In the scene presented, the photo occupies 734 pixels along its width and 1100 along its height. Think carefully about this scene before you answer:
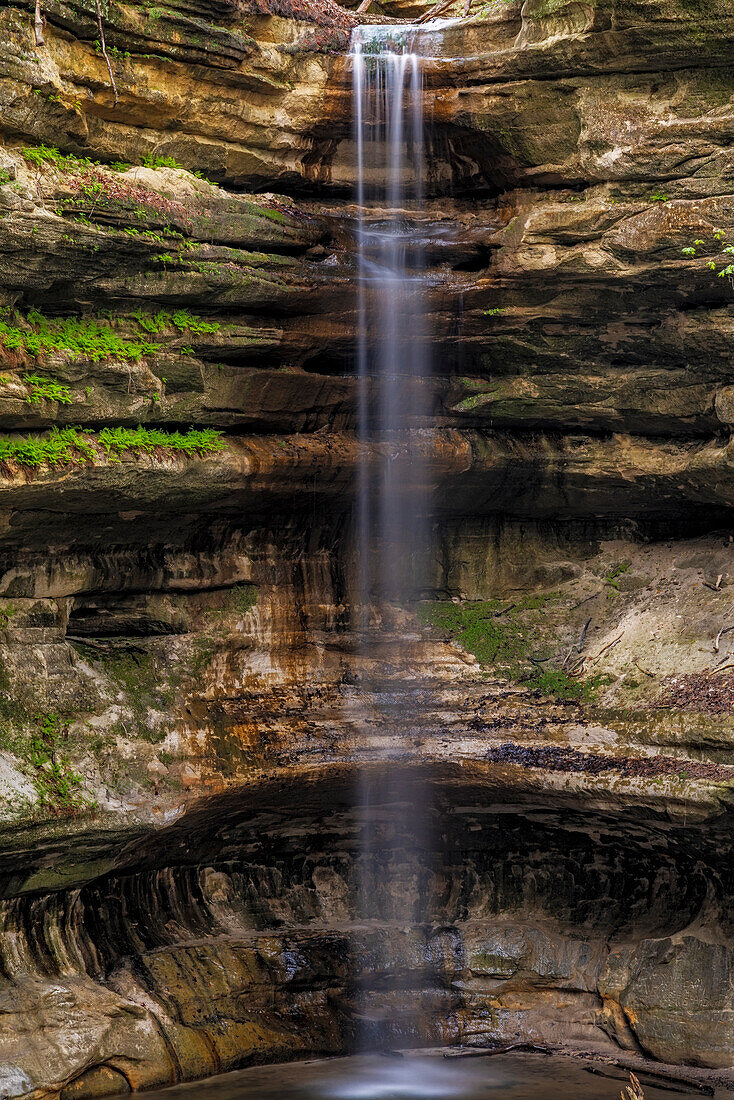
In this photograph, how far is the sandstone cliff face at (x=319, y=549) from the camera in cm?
1329

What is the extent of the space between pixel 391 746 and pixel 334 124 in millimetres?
8553

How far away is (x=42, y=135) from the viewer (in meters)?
13.1

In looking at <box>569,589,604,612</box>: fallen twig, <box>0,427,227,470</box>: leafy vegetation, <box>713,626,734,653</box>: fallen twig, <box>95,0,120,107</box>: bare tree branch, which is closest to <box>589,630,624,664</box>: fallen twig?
<box>569,589,604,612</box>: fallen twig

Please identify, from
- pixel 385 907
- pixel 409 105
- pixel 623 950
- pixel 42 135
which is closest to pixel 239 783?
pixel 385 907

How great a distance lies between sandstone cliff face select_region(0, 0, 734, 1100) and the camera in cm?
1329

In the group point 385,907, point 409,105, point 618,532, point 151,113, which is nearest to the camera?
point 151,113

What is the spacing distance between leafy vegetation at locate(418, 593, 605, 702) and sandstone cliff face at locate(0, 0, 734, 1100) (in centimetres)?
7

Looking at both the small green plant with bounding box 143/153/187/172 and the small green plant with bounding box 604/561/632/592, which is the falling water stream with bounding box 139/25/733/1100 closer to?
the small green plant with bounding box 143/153/187/172

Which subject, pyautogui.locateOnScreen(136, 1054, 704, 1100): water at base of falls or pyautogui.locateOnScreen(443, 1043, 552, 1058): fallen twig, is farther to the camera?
pyautogui.locateOnScreen(443, 1043, 552, 1058): fallen twig

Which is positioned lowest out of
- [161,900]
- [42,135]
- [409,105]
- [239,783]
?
[161,900]

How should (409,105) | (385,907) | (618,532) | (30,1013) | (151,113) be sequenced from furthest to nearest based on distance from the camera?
(618,532) → (385,907) → (409,105) → (151,113) → (30,1013)

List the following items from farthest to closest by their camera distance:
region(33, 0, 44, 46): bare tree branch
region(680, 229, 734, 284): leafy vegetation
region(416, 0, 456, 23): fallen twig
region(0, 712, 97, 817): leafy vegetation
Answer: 1. region(416, 0, 456, 23): fallen twig
2. region(680, 229, 734, 284): leafy vegetation
3. region(0, 712, 97, 817): leafy vegetation
4. region(33, 0, 44, 46): bare tree branch

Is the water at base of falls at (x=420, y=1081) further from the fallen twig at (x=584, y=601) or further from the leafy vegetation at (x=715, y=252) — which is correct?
the leafy vegetation at (x=715, y=252)

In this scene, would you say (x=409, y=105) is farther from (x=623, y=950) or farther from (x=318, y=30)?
(x=623, y=950)
